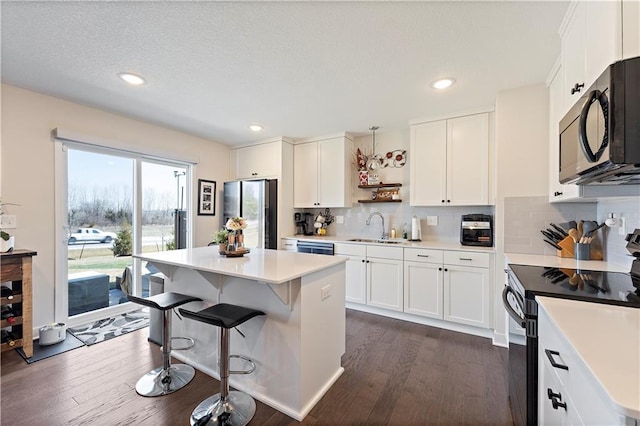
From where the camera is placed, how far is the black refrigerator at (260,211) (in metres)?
4.03

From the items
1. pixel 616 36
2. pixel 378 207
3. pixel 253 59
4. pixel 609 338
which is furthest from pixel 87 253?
pixel 616 36

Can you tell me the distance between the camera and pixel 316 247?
3758 mm

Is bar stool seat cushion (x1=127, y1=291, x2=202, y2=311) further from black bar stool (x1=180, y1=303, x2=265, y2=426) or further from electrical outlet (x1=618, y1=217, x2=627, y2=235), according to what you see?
electrical outlet (x1=618, y1=217, x2=627, y2=235)

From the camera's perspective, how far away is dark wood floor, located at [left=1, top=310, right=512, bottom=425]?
1.68m

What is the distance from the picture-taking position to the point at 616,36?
1.14 metres

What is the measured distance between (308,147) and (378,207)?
1.42 m

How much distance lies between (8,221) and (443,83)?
4159mm

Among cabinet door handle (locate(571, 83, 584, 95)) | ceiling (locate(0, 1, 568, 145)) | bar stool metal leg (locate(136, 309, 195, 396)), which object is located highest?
ceiling (locate(0, 1, 568, 145))

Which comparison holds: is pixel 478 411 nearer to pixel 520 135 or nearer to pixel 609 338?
pixel 609 338

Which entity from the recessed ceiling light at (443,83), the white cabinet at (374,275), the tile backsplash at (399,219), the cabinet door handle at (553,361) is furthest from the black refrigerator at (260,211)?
the cabinet door handle at (553,361)

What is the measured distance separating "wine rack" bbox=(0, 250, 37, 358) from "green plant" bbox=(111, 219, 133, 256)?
0.96 m

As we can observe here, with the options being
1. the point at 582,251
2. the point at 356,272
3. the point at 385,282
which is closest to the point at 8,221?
the point at 356,272

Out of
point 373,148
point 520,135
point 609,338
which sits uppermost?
point 373,148

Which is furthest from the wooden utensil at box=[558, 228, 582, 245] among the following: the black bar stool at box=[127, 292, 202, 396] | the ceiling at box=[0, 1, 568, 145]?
the black bar stool at box=[127, 292, 202, 396]
